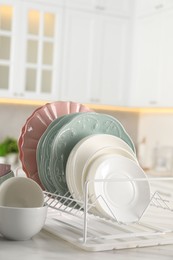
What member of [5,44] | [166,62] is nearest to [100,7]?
[166,62]

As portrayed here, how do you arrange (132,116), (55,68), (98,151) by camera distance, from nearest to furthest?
1. (98,151)
2. (55,68)
3. (132,116)

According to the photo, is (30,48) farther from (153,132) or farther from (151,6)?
(153,132)

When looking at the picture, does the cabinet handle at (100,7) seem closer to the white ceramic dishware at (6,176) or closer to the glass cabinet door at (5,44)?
the glass cabinet door at (5,44)

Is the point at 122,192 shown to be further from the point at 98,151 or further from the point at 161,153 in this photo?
the point at 161,153

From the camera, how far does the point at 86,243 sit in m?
1.12

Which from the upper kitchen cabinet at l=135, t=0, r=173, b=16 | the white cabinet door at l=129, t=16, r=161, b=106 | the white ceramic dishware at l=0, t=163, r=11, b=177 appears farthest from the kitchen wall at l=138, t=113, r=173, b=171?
the white ceramic dishware at l=0, t=163, r=11, b=177

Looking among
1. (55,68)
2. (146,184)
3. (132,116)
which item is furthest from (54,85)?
(146,184)

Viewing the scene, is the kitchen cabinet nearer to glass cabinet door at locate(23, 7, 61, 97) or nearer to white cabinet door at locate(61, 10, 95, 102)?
white cabinet door at locate(61, 10, 95, 102)

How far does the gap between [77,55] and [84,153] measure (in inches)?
121

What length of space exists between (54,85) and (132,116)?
1.01 metres

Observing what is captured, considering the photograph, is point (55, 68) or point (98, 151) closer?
point (98, 151)

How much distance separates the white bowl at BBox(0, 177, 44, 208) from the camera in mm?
1246

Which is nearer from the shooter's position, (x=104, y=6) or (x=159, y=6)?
(x=159, y=6)

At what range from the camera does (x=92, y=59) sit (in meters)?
4.43
